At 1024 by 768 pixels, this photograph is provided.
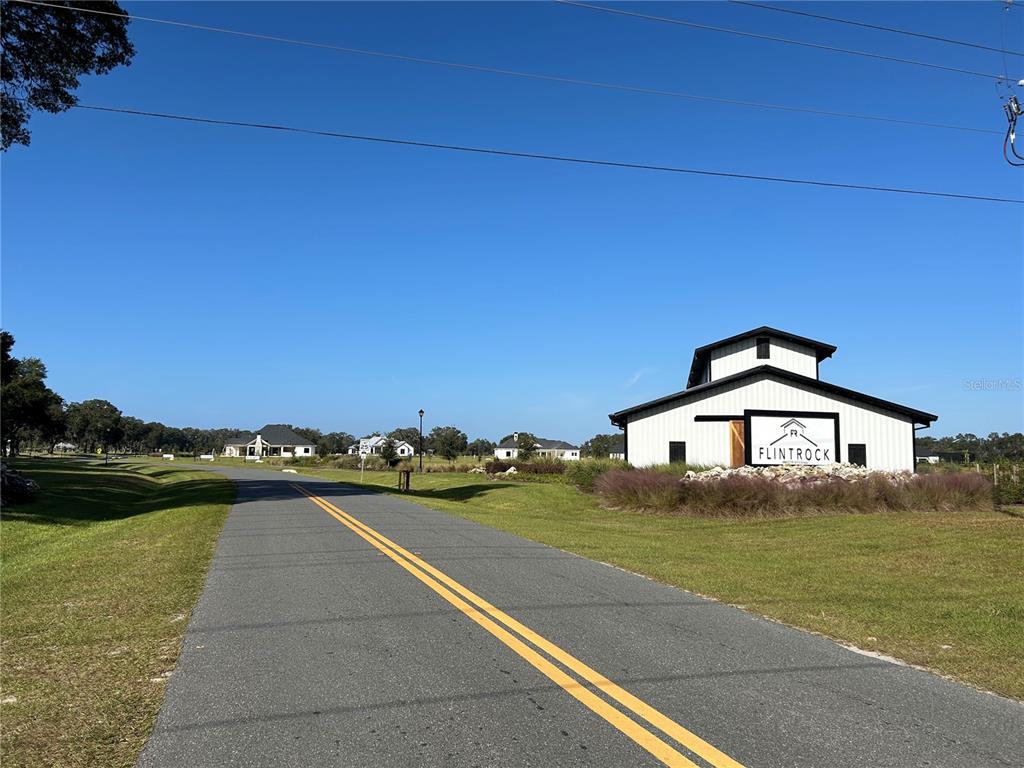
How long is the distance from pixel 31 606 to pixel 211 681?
14.4 ft

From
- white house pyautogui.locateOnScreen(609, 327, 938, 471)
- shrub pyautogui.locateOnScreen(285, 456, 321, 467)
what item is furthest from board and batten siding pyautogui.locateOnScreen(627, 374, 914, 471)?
shrub pyautogui.locateOnScreen(285, 456, 321, 467)

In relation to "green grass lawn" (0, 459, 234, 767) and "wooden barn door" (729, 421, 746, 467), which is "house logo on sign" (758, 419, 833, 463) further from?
"green grass lawn" (0, 459, 234, 767)

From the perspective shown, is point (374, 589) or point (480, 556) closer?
point (374, 589)

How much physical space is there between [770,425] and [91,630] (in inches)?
1026

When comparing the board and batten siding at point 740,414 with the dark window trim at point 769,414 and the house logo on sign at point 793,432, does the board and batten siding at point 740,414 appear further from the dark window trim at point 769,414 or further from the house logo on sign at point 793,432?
the house logo on sign at point 793,432

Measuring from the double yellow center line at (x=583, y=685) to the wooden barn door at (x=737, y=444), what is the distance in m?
21.2

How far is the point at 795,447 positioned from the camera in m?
28.6

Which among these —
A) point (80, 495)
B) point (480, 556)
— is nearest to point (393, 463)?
point (80, 495)

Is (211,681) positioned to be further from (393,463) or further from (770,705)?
(393,463)

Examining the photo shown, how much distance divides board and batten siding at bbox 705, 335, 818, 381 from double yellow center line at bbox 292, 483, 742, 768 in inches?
1023

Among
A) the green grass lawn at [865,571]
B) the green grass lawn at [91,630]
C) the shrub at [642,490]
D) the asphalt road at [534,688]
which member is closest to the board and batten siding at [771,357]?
the shrub at [642,490]

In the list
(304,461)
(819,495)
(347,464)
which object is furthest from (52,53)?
(304,461)

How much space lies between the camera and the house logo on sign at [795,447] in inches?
1120

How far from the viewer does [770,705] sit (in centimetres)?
473
